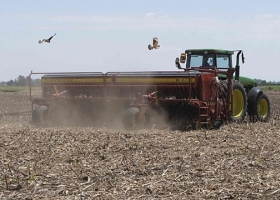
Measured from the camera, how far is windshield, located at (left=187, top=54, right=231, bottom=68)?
1571 cm

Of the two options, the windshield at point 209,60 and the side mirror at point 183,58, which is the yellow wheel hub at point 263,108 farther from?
the side mirror at point 183,58

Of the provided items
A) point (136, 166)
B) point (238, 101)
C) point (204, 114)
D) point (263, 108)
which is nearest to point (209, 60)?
point (238, 101)

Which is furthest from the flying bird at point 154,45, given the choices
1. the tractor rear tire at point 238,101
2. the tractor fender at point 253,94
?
the tractor fender at point 253,94

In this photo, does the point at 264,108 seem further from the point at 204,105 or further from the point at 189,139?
the point at 189,139

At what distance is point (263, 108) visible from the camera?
1673cm

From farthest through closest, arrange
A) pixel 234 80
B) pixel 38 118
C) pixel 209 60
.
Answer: pixel 209 60 < pixel 234 80 < pixel 38 118

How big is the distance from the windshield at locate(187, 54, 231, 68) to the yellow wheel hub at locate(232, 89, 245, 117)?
40.1 inches

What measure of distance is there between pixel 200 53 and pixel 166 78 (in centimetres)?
252

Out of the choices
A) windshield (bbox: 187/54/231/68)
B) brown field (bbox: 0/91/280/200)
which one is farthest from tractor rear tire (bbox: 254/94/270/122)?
brown field (bbox: 0/91/280/200)

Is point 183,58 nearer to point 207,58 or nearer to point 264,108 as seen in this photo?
point 207,58

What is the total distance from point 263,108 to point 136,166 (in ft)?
31.7

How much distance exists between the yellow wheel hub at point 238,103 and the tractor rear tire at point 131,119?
345 cm

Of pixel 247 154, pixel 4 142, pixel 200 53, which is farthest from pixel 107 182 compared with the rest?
pixel 200 53

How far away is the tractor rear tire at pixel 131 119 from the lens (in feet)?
41.9
